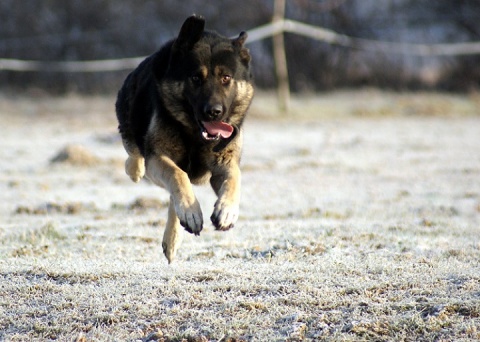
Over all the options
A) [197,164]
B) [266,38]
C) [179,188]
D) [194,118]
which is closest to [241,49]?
[194,118]

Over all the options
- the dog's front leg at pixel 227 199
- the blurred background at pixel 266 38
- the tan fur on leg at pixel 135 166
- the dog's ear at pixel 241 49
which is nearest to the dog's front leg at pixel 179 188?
the dog's front leg at pixel 227 199

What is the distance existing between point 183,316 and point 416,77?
15351mm

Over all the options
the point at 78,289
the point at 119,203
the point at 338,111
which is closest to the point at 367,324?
the point at 78,289

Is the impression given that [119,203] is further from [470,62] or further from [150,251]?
[470,62]

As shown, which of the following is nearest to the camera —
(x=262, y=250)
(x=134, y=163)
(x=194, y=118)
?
(x=194, y=118)

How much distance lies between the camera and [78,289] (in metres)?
5.02

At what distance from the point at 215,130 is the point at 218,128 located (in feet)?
0.09

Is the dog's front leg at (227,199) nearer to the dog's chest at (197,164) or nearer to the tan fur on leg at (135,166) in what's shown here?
the dog's chest at (197,164)

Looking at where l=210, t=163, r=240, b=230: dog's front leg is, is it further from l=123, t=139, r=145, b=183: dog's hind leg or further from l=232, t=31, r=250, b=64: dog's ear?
l=123, t=139, r=145, b=183: dog's hind leg

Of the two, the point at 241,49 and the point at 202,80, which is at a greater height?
the point at 241,49

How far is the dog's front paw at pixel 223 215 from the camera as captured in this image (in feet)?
16.5

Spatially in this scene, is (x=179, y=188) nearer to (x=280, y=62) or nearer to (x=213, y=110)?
(x=213, y=110)

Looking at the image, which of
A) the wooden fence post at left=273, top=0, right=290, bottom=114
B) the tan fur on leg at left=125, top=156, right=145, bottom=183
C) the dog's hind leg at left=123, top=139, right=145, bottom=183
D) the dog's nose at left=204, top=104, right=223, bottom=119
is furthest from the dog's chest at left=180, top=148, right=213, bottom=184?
the wooden fence post at left=273, top=0, right=290, bottom=114

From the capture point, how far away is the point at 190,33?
541 centimetres
